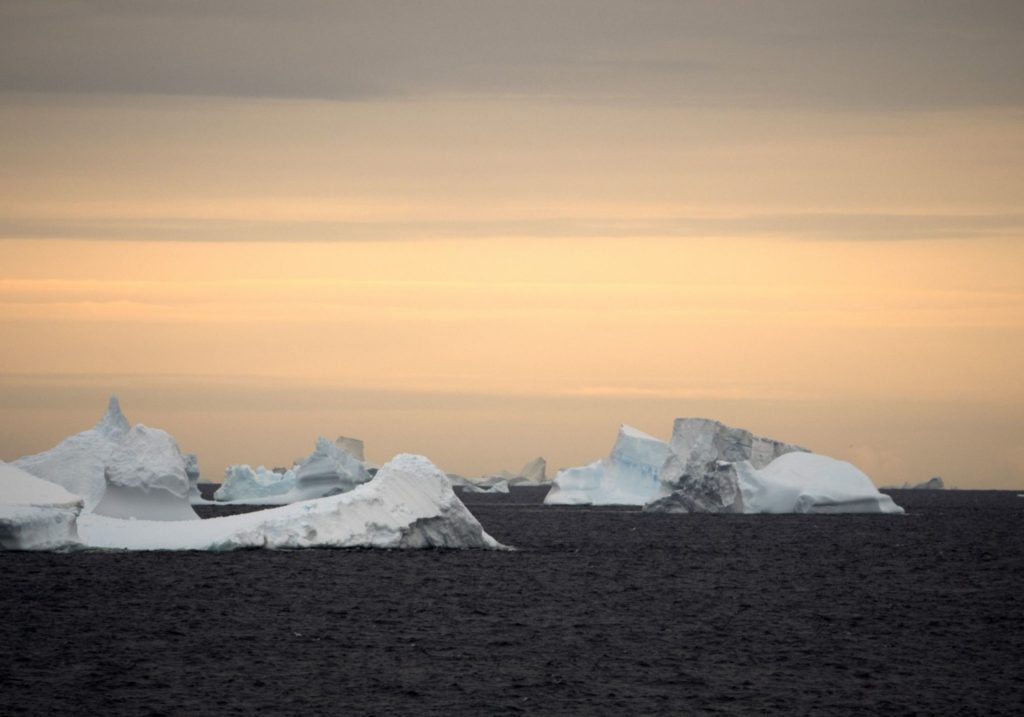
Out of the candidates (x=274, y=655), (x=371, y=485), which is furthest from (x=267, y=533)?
(x=274, y=655)

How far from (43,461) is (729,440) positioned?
98.5ft

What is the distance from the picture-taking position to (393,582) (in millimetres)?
34969

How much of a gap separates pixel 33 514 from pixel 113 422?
45.7ft

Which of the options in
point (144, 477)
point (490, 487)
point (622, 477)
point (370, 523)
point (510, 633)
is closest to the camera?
point (510, 633)

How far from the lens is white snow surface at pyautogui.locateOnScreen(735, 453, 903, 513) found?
213 ft

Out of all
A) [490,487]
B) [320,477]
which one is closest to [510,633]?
[320,477]

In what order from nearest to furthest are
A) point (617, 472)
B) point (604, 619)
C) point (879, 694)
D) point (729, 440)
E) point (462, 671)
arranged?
point (879, 694) < point (462, 671) < point (604, 619) < point (729, 440) < point (617, 472)

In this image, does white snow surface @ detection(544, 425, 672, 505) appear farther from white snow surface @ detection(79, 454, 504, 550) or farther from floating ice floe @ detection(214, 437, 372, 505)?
white snow surface @ detection(79, 454, 504, 550)

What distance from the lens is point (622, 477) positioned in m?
80.6

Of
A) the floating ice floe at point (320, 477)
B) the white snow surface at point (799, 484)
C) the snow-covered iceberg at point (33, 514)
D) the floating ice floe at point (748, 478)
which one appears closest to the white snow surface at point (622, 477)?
the floating ice floe at point (748, 478)

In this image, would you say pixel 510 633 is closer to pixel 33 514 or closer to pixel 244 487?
pixel 33 514

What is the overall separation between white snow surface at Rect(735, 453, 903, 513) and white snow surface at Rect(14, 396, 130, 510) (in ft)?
88.6

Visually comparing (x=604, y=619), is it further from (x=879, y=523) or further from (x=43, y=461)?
(x=879, y=523)

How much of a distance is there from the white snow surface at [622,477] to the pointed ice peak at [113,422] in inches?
980
